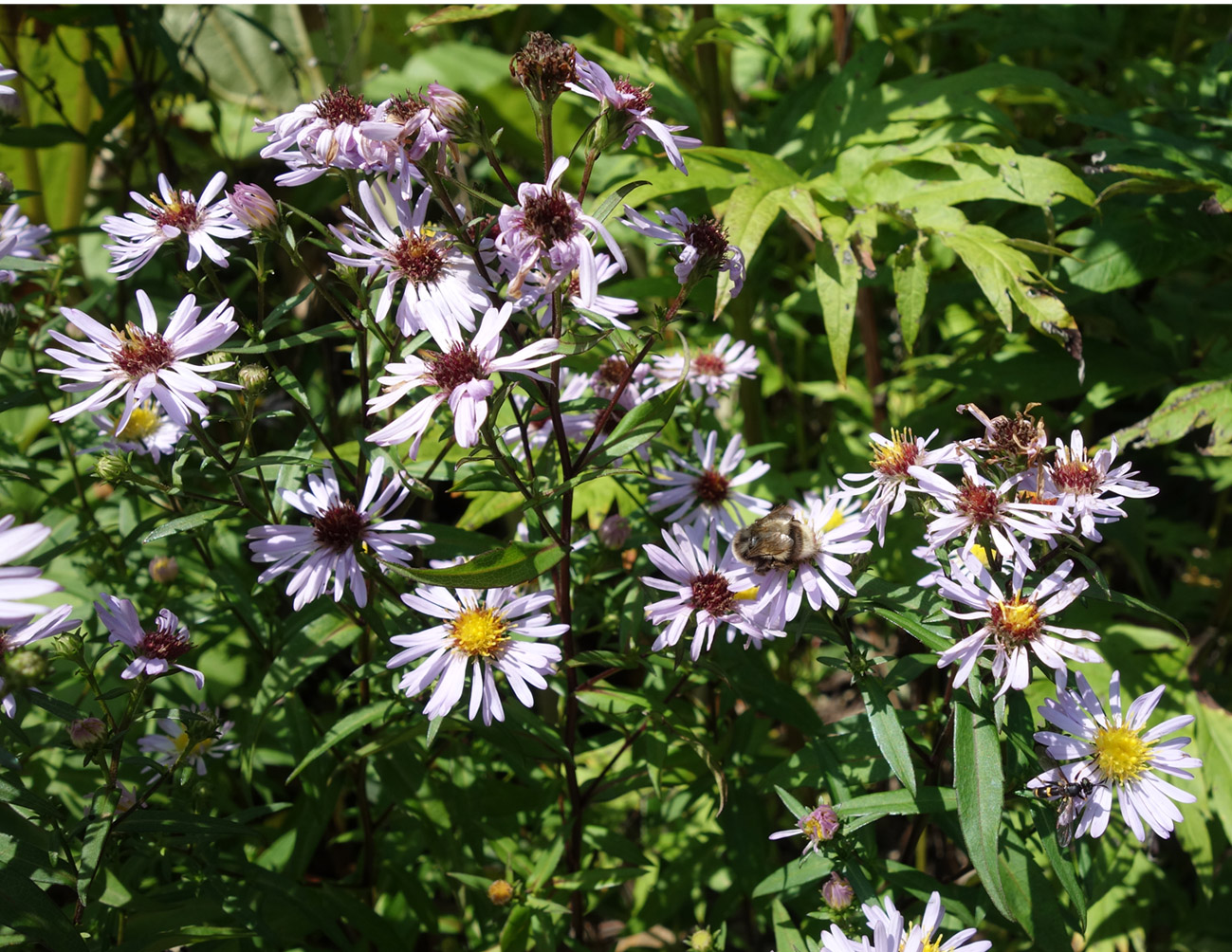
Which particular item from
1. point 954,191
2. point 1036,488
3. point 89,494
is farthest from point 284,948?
point 954,191

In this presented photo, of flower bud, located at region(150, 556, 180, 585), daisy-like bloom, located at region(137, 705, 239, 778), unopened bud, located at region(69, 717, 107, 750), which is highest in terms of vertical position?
unopened bud, located at region(69, 717, 107, 750)

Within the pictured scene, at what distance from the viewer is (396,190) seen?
1343 millimetres

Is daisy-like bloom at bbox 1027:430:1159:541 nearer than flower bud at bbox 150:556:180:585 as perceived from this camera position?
Yes

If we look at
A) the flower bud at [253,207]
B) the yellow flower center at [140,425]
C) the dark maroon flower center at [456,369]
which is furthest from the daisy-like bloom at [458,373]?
the yellow flower center at [140,425]

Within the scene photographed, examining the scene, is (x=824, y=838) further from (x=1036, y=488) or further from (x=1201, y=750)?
(x=1201, y=750)

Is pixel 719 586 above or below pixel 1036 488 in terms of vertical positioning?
below

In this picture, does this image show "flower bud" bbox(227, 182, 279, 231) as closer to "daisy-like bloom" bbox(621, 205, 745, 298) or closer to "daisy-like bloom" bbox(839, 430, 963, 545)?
"daisy-like bloom" bbox(621, 205, 745, 298)

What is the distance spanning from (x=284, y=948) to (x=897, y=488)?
1364 mm

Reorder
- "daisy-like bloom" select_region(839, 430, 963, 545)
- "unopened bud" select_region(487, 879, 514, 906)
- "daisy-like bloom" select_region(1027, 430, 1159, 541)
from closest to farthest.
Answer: "daisy-like bloom" select_region(1027, 430, 1159, 541) → "daisy-like bloom" select_region(839, 430, 963, 545) → "unopened bud" select_region(487, 879, 514, 906)

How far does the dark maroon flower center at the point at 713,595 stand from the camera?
4.54ft

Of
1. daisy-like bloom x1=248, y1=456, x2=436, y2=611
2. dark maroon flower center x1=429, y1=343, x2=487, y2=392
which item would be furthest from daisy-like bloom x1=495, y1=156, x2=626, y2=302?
daisy-like bloom x1=248, y1=456, x2=436, y2=611

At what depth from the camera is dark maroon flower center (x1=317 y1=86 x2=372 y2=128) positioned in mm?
1278

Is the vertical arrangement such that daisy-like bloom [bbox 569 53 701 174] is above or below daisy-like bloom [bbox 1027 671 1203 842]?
above

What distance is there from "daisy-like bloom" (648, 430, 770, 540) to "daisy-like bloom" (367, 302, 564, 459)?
0.56 metres
